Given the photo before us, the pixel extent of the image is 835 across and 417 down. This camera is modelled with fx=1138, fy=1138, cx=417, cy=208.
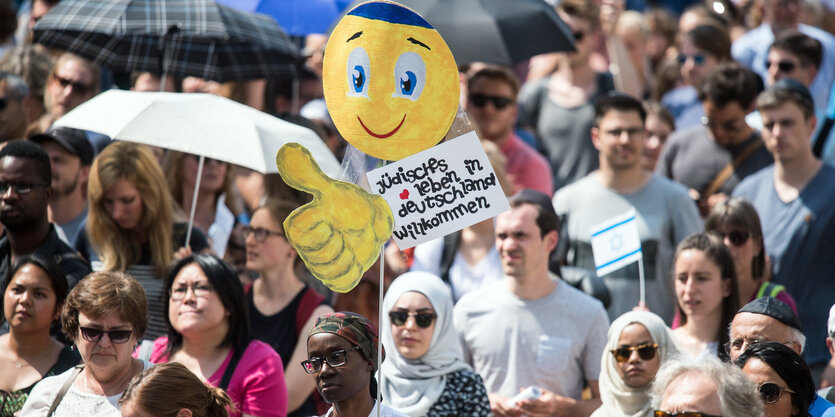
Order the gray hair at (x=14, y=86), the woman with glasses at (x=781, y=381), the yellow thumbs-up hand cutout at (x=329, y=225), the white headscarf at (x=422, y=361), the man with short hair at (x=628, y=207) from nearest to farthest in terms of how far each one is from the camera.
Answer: the yellow thumbs-up hand cutout at (x=329, y=225) < the woman with glasses at (x=781, y=381) < the white headscarf at (x=422, y=361) < the man with short hair at (x=628, y=207) < the gray hair at (x=14, y=86)

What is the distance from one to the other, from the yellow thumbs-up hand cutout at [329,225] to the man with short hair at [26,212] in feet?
7.03

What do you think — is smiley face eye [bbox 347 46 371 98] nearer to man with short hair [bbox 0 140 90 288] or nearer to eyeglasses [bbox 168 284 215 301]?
eyeglasses [bbox 168 284 215 301]

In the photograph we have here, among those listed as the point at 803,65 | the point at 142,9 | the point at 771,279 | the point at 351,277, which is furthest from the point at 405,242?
the point at 803,65

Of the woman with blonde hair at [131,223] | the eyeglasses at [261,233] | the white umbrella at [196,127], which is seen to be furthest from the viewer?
the eyeglasses at [261,233]

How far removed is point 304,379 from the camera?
584cm

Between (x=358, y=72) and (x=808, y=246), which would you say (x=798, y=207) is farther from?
(x=358, y=72)

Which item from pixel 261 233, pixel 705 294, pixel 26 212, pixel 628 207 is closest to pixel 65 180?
pixel 26 212

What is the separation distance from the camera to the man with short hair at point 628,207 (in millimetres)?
6613

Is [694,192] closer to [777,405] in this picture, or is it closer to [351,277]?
[777,405]

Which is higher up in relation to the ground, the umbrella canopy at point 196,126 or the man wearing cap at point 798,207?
the umbrella canopy at point 196,126

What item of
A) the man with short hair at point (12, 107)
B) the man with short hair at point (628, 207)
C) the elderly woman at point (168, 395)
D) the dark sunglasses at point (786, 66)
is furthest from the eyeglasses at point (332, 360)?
the dark sunglasses at point (786, 66)

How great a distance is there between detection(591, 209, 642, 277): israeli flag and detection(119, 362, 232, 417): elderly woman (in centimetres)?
237

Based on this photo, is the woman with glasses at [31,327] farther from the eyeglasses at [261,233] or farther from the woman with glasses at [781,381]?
the woman with glasses at [781,381]

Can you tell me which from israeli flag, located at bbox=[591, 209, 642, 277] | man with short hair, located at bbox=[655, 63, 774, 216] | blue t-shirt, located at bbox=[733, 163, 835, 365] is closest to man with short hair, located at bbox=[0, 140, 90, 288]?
israeli flag, located at bbox=[591, 209, 642, 277]
